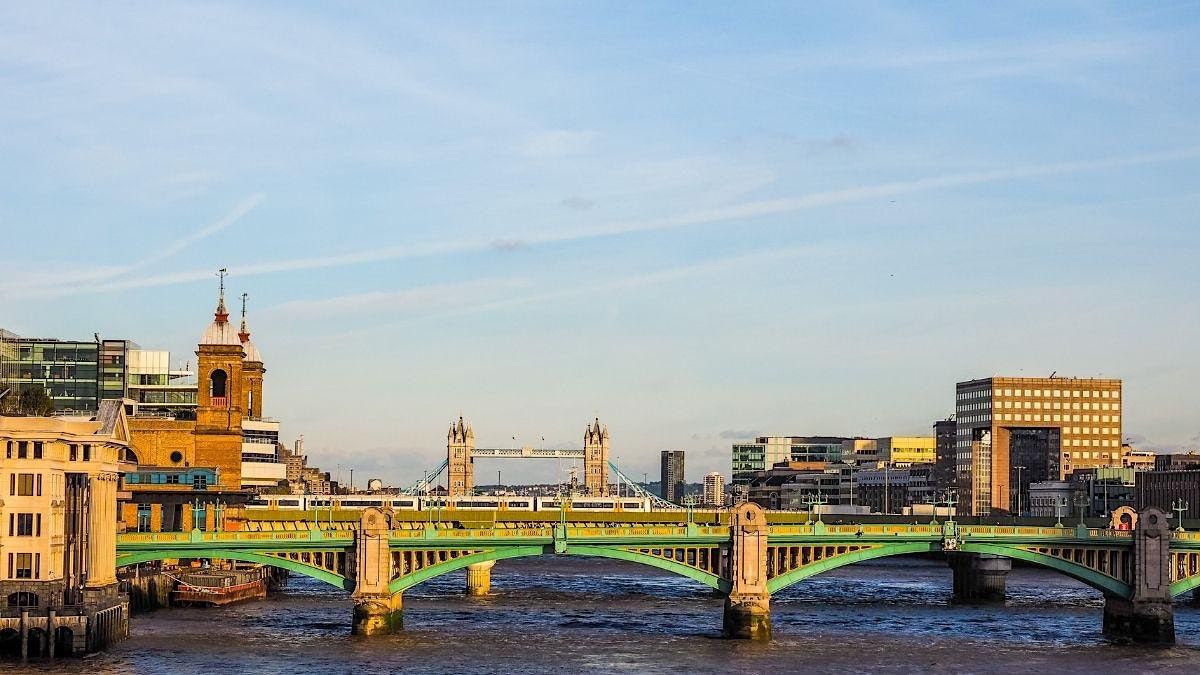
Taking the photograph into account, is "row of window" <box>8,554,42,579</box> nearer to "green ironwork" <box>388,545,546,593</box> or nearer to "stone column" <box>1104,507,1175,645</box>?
"green ironwork" <box>388,545,546,593</box>

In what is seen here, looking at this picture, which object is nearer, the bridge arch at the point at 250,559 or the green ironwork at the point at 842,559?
the bridge arch at the point at 250,559

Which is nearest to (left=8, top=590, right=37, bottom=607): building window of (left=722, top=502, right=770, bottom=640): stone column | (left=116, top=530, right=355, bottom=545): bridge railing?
(left=116, top=530, right=355, bottom=545): bridge railing

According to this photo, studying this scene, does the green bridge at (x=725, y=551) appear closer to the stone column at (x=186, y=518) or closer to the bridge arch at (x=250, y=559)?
the bridge arch at (x=250, y=559)

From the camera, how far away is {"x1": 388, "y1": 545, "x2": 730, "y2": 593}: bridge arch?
438ft

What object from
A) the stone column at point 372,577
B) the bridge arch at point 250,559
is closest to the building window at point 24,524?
the bridge arch at point 250,559

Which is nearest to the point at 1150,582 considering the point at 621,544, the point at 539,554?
the point at 621,544

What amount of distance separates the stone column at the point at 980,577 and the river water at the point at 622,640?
8.43 meters

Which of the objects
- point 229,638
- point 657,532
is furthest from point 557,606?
point 229,638

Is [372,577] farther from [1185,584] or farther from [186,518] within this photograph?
[186,518]

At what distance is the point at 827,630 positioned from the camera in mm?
142750

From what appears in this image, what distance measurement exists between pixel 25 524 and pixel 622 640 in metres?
41.5

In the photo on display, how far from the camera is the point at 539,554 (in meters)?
136

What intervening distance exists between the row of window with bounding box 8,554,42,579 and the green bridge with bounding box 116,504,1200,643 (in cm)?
1538

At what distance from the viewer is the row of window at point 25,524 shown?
382 ft
